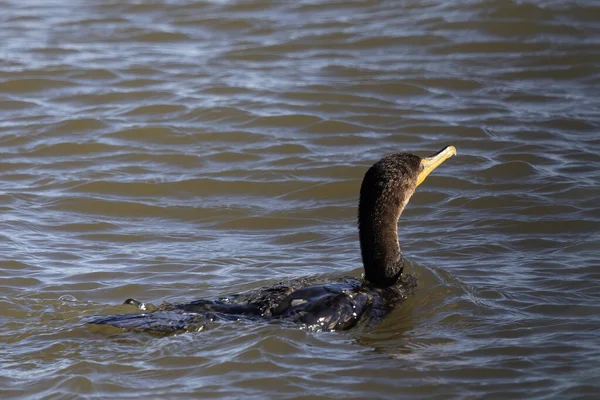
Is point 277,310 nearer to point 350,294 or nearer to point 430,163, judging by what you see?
point 350,294

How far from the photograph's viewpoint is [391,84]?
12.0 meters

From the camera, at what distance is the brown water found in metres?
6.08

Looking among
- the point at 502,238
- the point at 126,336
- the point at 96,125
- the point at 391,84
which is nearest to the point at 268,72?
the point at 391,84

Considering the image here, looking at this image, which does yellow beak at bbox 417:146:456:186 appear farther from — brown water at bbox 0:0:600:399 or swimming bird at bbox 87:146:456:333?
brown water at bbox 0:0:600:399

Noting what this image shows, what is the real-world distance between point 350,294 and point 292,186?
3.06 m

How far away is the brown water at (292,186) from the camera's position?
6.08 metres

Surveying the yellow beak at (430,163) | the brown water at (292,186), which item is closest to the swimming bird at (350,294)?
the yellow beak at (430,163)

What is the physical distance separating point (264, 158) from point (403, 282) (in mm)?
3352

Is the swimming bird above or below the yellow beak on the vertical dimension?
below

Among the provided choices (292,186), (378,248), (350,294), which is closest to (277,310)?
(350,294)

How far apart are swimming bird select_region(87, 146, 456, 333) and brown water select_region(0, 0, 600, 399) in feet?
0.39

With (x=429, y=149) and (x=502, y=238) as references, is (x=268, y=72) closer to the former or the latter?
(x=429, y=149)

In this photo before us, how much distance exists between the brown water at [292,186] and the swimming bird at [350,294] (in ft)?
0.39

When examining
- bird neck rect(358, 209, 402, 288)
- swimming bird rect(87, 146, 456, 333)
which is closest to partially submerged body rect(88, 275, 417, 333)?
swimming bird rect(87, 146, 456, 333)
